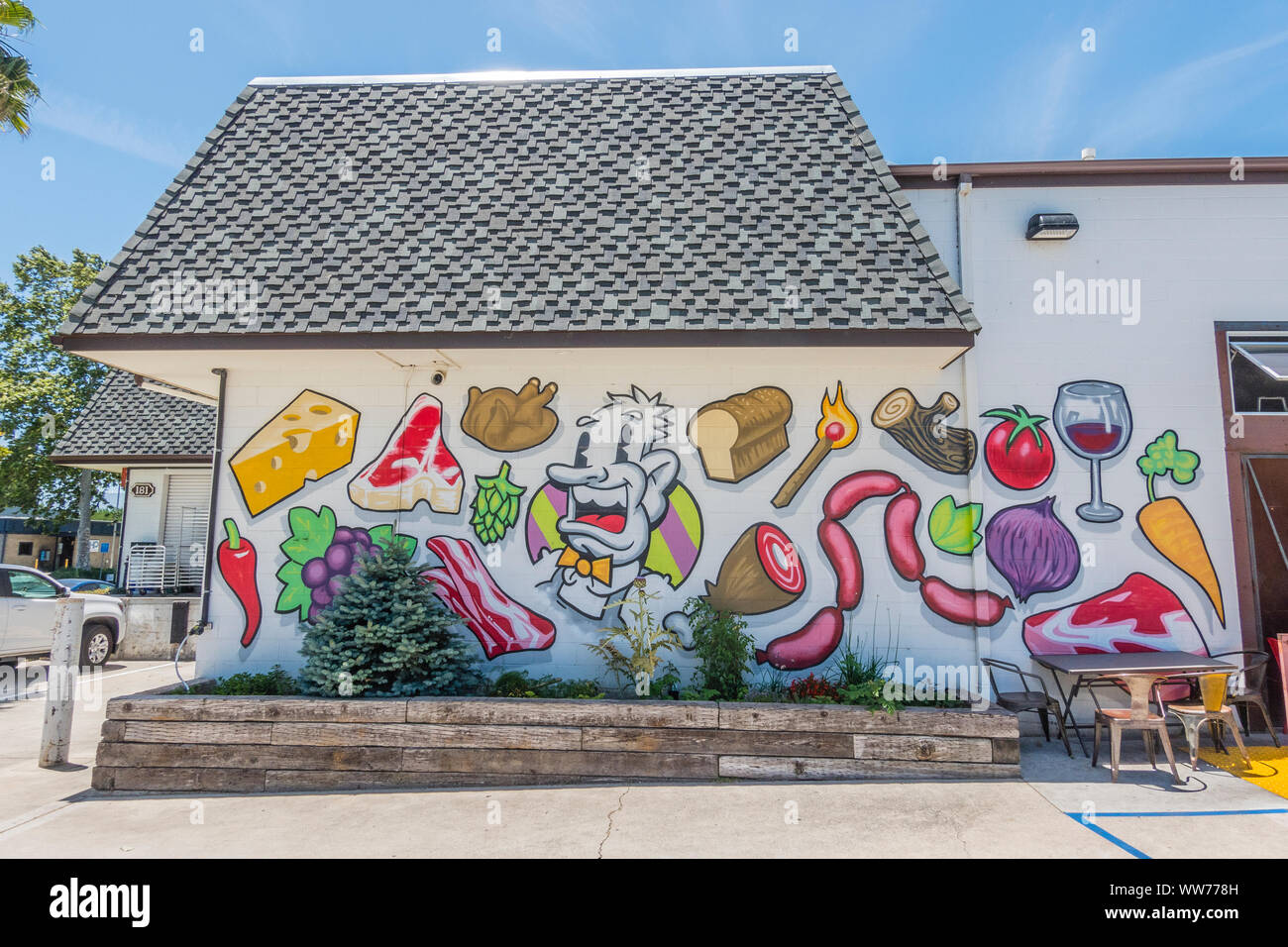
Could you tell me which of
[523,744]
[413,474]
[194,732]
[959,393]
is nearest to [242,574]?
[194,732]

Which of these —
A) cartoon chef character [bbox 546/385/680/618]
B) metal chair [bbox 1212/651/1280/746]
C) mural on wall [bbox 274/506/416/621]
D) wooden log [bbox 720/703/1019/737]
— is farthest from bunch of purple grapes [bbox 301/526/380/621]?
metal chair [bbox 1212/651/1280/746]

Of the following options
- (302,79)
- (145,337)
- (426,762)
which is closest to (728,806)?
(426,762)

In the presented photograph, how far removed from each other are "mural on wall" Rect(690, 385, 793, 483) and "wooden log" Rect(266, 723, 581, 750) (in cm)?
286

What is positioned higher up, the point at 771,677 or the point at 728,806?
the point at 771,677

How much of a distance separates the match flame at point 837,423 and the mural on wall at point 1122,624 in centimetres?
250

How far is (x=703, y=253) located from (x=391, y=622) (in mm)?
4439

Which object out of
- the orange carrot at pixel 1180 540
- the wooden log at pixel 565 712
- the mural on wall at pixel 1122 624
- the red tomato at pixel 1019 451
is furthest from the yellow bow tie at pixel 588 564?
the orange carrot at pixel 1180 540

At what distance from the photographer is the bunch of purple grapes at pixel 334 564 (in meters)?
7.24

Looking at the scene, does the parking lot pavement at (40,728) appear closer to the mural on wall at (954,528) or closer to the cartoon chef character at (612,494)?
the cartoon chef character at (612,494)

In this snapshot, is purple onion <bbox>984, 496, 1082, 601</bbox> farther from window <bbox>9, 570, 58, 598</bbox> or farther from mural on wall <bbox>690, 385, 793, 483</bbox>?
window <bbox>9, 570, 58, 598</bbox>

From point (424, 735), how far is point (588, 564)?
2.17m

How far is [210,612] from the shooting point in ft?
24.1

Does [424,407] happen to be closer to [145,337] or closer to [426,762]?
[145,337]

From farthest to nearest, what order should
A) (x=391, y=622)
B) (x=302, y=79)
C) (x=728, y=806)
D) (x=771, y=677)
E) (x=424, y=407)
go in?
1. (x=302, y=79)
2. (x=424, y=407)
3. (x=771, y=677)
4. (x=391, y=622)
5. (x=728, y=806)
